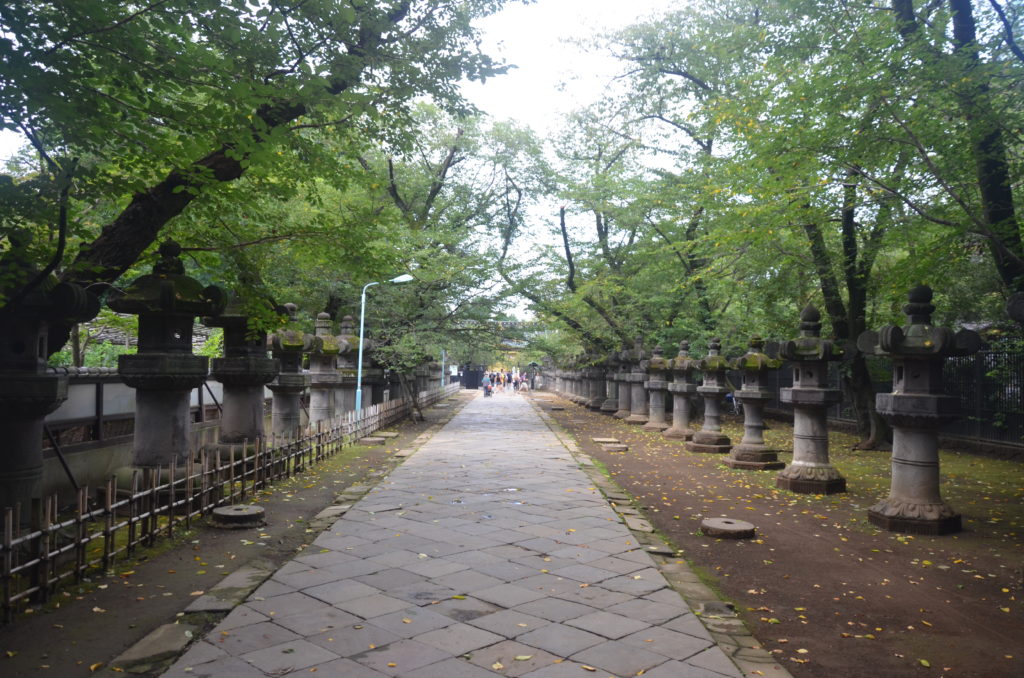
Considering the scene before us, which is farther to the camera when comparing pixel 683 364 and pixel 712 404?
pixel 683 364

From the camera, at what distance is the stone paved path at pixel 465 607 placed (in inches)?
139

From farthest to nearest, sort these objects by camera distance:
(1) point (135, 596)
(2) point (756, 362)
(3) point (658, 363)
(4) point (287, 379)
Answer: (3) point (658, 363) < (2) point (756, 362) < (4) point (287, 379) < (1) point (135, 596)

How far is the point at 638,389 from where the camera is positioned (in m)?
22.3

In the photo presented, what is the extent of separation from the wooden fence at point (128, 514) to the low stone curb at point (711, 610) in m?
4.34

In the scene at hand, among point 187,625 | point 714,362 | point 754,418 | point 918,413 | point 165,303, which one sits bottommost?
point 187,625

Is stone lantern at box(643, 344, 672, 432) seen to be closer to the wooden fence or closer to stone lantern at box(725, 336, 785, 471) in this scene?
stone lantern at box(725, 336, 785, 471)

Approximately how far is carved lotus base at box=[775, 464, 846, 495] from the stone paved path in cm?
338

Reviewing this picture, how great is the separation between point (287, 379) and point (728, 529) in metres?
7.95

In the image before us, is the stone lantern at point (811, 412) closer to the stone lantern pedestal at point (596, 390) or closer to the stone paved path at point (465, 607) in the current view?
the stone paved path at point (465, 607)

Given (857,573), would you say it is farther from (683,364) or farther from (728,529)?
(683,364)

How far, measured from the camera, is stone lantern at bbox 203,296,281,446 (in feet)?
30.2

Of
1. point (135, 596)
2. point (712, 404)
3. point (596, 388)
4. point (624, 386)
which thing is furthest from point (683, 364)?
point (596, 388)

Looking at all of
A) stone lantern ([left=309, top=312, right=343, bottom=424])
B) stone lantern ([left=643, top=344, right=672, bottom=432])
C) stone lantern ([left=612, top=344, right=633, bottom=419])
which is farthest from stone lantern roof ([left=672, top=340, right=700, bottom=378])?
stone lantern ([left=309, top=312, right=343, bottom=424])

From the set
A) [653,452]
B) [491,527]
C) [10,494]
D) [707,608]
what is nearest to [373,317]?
[653,452]
